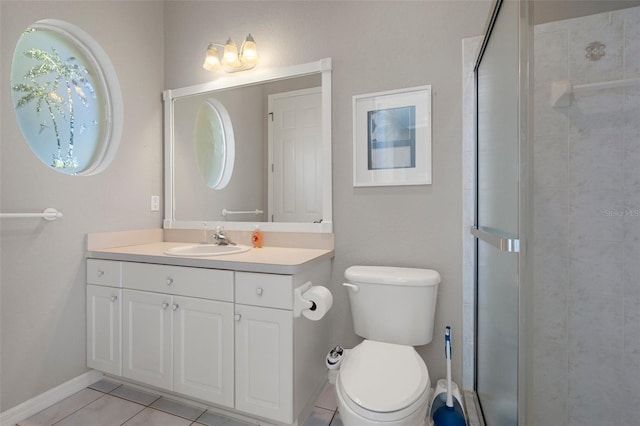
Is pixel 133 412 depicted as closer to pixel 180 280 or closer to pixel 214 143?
pixel 180 280

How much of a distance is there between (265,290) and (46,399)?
140 centimetres

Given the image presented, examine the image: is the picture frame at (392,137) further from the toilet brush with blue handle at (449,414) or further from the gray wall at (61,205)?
the gray wall at (61,205)

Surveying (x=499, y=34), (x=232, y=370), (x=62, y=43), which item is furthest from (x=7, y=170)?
(x=499, y=34)

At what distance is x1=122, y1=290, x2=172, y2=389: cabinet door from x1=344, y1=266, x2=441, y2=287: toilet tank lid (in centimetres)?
99

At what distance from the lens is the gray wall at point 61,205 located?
1.53 metres

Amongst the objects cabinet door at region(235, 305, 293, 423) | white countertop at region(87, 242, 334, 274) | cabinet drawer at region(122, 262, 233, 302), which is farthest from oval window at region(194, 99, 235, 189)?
cabinet door at region(235, 305, 293, 423)

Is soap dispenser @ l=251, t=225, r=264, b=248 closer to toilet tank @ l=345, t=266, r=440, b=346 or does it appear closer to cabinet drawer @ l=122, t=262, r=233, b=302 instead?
cabinet drawer @ l=122, t=262, r=233, b=302

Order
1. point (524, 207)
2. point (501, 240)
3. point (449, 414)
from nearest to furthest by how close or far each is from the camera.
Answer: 1. point (524, 207)
2. point (501, 240)
3. point (449, 414)

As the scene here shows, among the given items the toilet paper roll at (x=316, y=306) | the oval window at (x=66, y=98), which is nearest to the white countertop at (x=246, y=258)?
the toilet paper roll at (x=316, y=306)

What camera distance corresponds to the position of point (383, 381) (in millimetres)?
1197

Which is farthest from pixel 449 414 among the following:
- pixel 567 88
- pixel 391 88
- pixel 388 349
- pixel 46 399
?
pixel 46 399

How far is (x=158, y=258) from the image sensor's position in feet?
5.39

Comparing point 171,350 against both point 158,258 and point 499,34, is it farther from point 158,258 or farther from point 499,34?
point 499,34

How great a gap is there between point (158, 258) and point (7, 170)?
2.70ft
